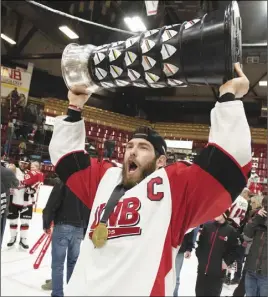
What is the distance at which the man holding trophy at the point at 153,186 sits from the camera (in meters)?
1.07

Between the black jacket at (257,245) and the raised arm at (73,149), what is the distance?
1.93 meters

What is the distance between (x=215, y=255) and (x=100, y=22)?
24.6ft

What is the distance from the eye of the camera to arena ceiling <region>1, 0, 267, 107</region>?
23.7ft

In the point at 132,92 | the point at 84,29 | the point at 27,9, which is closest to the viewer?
the point at 27,9

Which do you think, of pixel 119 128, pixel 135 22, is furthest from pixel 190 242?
pixel 119 128

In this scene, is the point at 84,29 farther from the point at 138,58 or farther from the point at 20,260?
the point at 138,58

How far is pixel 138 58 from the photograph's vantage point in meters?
1.19

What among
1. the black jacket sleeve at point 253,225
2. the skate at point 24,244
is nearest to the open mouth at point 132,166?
the black jacket sleeve at point 253,225

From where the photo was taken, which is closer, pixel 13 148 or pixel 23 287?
pixel 23 287

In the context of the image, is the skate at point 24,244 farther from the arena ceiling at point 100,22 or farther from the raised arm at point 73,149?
the arena ceiling at point 100,22

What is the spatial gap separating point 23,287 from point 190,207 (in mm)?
2824

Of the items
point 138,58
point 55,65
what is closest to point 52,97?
point 55,65

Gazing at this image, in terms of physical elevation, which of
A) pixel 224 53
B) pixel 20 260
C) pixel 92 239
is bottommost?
pixel 20 260

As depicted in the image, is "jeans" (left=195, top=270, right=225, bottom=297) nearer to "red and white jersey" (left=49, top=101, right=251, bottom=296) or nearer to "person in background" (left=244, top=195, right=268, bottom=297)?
"person in background" (left=244, top=195, right=268, bottom=297)
